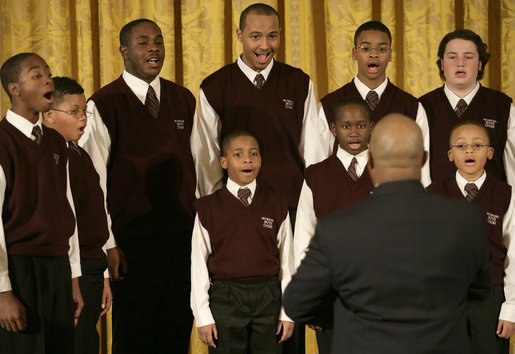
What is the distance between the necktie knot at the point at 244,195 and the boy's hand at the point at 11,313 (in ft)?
3.15

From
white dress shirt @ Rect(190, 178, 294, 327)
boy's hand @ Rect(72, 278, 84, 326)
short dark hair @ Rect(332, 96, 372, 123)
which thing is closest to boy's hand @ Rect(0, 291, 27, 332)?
boy's hand @ Rect(72, 278, 84, 326)

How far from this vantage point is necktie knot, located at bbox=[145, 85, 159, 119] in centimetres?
298

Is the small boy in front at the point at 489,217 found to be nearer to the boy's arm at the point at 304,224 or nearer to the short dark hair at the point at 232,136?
the boy's arm at the point at 304,224

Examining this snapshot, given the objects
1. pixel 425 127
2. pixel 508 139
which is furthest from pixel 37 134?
pixel 508 139

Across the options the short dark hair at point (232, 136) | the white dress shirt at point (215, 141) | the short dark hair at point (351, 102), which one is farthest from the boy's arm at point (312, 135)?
the short dark hair at point (232, 136)

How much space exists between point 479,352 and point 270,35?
61.5 inches

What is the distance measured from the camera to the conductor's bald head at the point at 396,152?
1.69 metres

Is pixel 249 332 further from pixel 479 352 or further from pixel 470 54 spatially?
pixel 470 54

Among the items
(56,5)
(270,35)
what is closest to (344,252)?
(270,35)

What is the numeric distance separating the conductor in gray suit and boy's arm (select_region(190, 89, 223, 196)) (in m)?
1.38

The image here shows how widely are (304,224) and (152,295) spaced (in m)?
0.74

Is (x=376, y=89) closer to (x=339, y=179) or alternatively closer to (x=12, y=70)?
(x=339, y=179)

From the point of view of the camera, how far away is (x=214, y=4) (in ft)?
12.8

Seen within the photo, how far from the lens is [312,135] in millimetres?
3043
